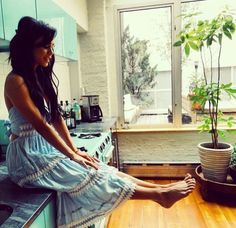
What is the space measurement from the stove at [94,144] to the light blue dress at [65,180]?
46cm

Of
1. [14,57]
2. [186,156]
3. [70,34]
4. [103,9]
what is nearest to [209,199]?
[186,156]

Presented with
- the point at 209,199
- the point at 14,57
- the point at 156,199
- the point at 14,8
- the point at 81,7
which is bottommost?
the point at 209,199

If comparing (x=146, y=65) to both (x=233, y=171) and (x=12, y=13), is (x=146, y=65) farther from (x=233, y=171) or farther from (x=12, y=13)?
(x=12, y=13)

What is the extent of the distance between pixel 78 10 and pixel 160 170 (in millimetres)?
2169

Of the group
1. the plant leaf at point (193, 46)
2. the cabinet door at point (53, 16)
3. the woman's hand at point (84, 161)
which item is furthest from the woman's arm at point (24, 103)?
the plant leaf at point (193, 46)

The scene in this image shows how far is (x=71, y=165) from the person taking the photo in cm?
115

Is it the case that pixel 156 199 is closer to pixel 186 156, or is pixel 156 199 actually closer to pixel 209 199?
pixel 209 199

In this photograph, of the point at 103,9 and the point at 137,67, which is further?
the point at 137,67

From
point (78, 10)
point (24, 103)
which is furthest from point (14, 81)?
point (78, 10)

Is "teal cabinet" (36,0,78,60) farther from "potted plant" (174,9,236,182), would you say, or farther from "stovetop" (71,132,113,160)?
"potted plant" (174,9,236,182)

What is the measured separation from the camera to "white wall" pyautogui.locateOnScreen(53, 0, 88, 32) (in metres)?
2.40

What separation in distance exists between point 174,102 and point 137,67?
67 cm

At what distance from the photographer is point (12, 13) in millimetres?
1229

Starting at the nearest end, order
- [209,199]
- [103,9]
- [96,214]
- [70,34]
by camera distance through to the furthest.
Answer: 1. [96,214]
2. [70,34]
3. [209,199]
4. [103,9]
